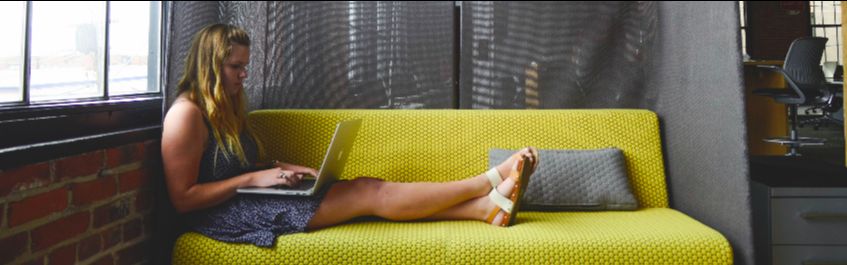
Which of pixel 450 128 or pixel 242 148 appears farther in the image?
pixel 450 128

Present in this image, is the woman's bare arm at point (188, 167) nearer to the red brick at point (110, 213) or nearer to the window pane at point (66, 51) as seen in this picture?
the red brick at point (110, 213)

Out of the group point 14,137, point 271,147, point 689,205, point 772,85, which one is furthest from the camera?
point 772,85

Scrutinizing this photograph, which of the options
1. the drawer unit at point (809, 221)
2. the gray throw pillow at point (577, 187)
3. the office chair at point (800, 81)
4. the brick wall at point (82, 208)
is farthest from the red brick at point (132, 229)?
the office chair at point (800, 81)

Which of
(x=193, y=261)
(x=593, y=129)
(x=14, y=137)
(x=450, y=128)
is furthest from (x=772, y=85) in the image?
(x=14, y=137)

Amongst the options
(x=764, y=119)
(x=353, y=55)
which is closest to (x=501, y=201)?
(x=353, y=55)

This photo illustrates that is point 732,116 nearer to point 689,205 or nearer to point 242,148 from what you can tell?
point 689,205

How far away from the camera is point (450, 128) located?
2.31m

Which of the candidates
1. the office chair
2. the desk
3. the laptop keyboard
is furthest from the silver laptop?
the office chair

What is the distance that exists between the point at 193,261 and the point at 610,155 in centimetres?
137

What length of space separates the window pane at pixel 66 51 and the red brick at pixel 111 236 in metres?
0.41

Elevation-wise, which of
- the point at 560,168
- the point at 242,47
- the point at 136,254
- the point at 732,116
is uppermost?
the point at 242,47

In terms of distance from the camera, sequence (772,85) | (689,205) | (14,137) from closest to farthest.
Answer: (14,137)
(689,205)
(772,85)

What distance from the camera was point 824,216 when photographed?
1.81 metres

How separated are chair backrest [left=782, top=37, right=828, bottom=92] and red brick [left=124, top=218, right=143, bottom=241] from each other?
4.73m
